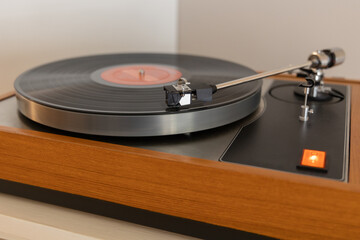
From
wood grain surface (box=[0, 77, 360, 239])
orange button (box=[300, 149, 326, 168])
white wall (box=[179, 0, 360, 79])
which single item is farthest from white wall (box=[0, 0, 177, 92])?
orange button (box=[300, 149, 326, 168])

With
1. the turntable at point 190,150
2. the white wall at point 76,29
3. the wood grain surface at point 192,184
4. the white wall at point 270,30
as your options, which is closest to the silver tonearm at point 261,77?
the turntable at point 190,150

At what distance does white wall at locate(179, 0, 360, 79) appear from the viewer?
1.50 metres

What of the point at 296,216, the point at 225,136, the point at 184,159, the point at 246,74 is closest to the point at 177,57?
the point at 246,74

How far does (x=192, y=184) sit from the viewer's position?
64 centimetres

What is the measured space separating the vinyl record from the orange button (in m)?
0.16

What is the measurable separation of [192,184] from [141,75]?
15.4 inches

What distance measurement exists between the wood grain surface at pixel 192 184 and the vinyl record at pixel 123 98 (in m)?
0.04

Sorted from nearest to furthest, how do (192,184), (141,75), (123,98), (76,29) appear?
1. (192,184)
2. (123,98)
3. (141,75)
4. (76,29)

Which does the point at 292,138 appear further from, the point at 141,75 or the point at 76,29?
the point at 76,29

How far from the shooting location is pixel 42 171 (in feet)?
2.42

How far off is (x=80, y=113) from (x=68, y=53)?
912 millimetres

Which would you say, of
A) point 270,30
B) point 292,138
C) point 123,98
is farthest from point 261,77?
point 270,30

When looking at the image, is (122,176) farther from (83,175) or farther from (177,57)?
(177,57)

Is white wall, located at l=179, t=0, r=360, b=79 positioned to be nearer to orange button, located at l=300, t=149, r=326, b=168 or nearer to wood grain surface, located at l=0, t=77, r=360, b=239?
wood grain surface, located at l=0, t=77, r=360, b=239
